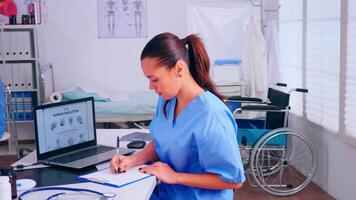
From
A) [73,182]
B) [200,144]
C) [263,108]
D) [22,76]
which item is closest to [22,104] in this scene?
[22,76]

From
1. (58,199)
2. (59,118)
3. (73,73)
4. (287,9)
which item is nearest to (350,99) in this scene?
(287,9)

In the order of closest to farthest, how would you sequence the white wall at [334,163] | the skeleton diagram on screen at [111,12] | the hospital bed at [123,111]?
the white wall at [334,163], the hospital bed at [123,111], the skeleton diagram on screen at [111,12]

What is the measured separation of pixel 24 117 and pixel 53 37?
91 centimetres

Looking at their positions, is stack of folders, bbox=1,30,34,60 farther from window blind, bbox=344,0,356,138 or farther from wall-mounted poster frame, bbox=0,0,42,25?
window blind, bbox=344,0,356,138

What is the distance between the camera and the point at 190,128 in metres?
1.55

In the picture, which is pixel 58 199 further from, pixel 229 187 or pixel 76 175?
pixel 229 187

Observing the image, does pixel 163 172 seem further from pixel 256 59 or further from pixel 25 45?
pixel 25 45

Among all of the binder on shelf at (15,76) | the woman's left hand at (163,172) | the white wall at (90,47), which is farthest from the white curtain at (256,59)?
the woman's left hand at (163,172)

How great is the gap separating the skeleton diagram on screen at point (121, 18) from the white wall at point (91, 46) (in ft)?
0.18

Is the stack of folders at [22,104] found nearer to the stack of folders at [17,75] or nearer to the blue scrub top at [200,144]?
the stack of folders at [17,75]

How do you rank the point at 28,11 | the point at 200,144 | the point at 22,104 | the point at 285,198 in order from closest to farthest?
the point at 200,144, the point at 285,198, the point at 22,104, the point at 28,11

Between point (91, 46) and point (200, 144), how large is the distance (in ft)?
11.6

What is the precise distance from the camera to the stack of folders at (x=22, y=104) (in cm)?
439

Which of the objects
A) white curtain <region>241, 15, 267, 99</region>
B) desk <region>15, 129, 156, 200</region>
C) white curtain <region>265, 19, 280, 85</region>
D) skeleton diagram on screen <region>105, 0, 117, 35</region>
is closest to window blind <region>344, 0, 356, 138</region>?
white curtain <region>241, 15, 267, 99</region>
